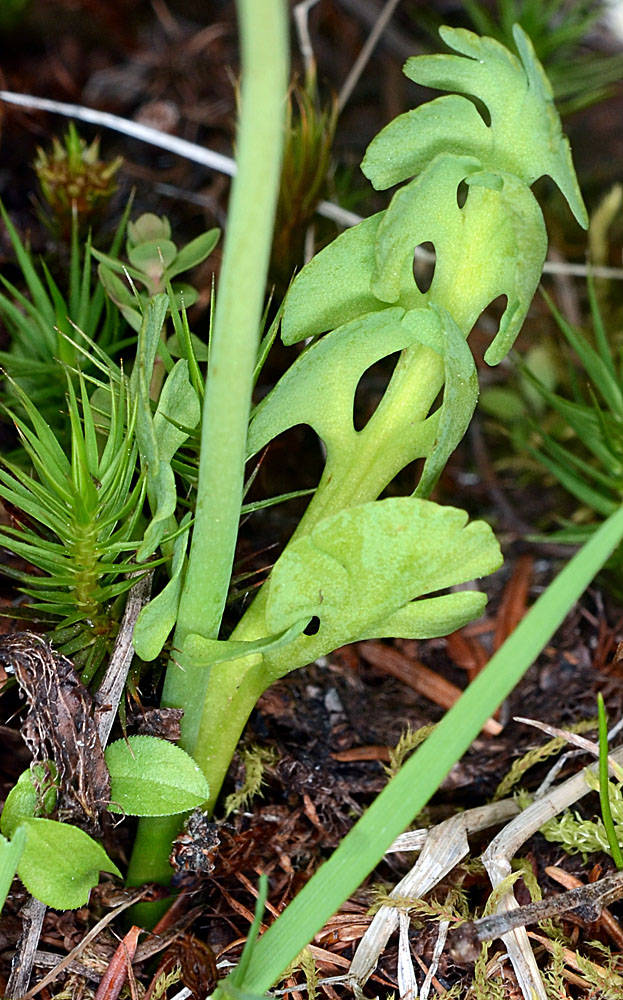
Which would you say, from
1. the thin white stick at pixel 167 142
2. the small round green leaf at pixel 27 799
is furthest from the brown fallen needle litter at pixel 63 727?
the thin white stick at pixel 167 142

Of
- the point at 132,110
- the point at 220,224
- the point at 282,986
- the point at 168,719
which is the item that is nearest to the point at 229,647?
the point at 168,719

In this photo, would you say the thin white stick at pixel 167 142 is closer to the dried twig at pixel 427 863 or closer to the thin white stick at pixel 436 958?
the dried twig at pixel 427 863

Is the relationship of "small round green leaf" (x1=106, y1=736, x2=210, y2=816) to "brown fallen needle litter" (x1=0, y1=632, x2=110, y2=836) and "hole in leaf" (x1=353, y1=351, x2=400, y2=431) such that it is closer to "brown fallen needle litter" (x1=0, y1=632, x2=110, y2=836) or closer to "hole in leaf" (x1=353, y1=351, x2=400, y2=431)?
"brown fallen needle litter" (x1=0, y1=632, x2=110, y2=836)

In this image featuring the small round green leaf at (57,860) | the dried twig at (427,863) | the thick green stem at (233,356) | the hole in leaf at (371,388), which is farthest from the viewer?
the hole in leaf at (371,388)

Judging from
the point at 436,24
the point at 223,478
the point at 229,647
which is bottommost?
the point at 229,647

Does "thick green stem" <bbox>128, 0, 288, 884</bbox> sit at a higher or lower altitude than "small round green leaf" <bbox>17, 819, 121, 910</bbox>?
→ higher

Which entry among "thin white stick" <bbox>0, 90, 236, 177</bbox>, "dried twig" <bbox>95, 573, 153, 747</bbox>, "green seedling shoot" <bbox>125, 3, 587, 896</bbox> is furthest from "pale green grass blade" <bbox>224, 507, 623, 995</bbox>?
"thin white stick" <bbox>0, 90, 236, 177</bbox>

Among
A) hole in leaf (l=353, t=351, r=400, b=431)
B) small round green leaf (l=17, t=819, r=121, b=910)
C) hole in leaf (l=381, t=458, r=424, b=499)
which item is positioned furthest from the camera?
hole in leaf (l=353, t=351, r=400, b=431)

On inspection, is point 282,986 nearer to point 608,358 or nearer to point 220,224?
point 608,358
